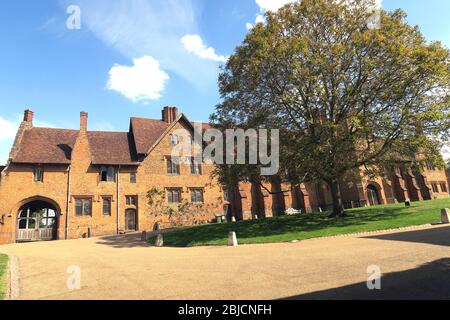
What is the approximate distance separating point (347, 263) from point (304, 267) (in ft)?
4.33

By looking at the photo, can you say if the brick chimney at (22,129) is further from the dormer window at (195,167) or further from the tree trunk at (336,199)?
the tree trunk at (336,199)

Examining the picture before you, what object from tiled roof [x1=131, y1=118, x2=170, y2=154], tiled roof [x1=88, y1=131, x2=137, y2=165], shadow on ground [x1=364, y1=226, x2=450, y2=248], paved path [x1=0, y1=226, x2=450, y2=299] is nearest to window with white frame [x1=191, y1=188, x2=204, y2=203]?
tiled roof [x1=131, y1=118, x2=170, y2=154]

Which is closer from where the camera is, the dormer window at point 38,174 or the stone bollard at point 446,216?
the stone bollard at point 446,216

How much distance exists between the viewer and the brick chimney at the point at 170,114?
136ft

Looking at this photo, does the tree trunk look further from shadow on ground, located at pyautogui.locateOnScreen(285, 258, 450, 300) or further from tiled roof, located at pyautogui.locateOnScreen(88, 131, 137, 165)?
tiled roof, located at pyautogui.locateOnScreen(88, 131, 137, 165)

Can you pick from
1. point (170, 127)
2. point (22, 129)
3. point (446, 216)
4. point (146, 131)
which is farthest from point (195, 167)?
point (446, 216)

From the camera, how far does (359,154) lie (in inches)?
861

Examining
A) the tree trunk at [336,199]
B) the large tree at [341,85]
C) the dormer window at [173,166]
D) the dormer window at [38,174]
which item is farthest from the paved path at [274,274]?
the dormer window at [173,166]

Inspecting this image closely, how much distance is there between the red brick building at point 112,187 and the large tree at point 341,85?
26.4 feet

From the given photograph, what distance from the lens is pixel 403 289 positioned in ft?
21.1

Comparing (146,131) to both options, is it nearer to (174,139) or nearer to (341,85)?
(174,139)

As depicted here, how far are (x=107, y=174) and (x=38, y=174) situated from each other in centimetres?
667

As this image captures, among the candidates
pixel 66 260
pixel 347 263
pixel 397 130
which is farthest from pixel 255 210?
pixel 347 263
